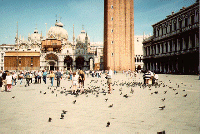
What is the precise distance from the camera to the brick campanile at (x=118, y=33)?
53531 mm

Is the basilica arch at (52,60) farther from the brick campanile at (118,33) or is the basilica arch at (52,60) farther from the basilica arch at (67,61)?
the brick campanile at (118,33)

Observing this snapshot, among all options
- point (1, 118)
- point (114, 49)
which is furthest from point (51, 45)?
point (1, 118)

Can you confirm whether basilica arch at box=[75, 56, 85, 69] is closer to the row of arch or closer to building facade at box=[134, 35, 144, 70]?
the row of arch

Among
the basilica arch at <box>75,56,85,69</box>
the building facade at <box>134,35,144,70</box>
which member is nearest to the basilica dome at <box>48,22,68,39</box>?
the basilica arch at <box>75,56,85,69</box>

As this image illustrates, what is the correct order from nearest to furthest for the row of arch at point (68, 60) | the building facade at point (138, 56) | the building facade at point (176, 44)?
the building facade at point (176, 44)
the row of arch at point (68, 60)
the building facade at point (138, 56)

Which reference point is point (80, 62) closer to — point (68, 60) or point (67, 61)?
point (68, 60)

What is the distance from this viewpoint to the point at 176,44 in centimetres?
4506

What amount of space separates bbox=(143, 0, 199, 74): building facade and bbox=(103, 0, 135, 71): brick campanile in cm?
772

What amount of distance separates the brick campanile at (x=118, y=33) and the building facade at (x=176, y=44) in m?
7.72

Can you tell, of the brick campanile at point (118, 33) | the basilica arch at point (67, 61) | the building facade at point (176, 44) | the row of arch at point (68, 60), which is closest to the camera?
the building facade at point (176, 44)

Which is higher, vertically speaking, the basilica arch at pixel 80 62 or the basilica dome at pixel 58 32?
the basilica dome at pixel 58 32

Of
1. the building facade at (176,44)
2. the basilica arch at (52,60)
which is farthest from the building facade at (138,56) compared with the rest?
the basilica arch at (52,60)

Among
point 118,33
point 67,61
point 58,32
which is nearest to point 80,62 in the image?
point 67,61

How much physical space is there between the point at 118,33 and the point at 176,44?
641 inches
